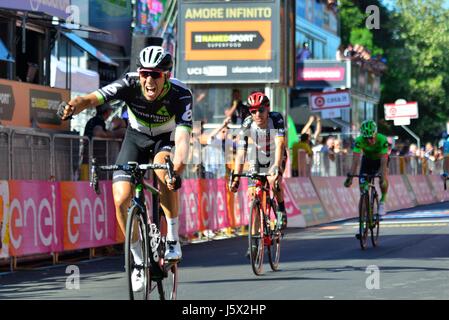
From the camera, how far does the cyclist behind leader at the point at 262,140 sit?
13.1 meters

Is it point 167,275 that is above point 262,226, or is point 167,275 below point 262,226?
below

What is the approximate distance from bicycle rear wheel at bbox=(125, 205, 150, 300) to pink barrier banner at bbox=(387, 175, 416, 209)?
22801 millimetres

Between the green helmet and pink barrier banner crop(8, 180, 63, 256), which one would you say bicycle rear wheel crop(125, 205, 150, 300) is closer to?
pink barrier banner crop(8, 180, 63, 256)

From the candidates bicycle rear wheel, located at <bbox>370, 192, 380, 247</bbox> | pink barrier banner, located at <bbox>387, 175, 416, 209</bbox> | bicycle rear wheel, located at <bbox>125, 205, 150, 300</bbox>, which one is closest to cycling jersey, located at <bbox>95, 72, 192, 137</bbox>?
bicycle rear wheel, located at <bbox>125, 205, 150, 300</bbox>

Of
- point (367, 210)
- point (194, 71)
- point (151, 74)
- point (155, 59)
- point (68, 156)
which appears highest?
point (194, 71)

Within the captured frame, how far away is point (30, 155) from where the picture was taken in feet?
49.3

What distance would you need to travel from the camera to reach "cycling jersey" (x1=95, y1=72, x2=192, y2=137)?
9586 mm

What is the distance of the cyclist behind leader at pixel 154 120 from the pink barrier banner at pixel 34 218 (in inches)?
173

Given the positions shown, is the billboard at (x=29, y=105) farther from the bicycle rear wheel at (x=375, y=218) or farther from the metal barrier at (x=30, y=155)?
the bicycle rear wheel at (x=375, y=218)

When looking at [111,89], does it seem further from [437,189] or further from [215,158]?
[437,189]

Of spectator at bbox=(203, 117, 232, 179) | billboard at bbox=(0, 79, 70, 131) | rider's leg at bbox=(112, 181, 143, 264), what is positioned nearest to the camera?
rider's leg at bbox=(112, 181, 143, 264)

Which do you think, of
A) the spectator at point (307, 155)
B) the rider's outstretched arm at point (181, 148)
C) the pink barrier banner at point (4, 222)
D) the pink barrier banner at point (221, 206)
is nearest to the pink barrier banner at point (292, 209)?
the spectator at point (307, 155)

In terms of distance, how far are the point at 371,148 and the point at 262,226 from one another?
512cm

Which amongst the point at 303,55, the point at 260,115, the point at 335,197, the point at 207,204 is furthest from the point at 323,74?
the point at 260,115
